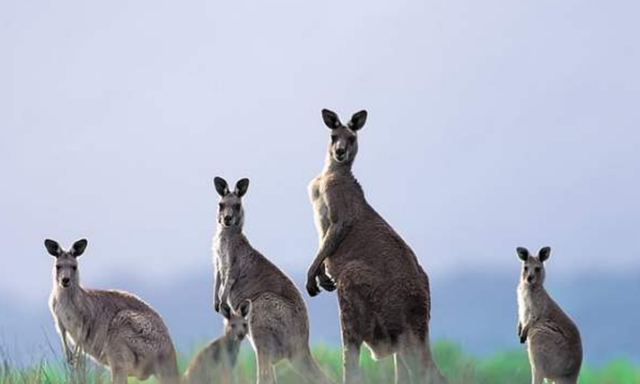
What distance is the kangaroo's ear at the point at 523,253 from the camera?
14656mm

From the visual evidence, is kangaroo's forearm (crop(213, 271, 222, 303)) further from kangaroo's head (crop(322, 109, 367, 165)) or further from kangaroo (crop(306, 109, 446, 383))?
kangaroo's head (crop(322, 109, 367, 165))

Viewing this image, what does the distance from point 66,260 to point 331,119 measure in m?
2.91

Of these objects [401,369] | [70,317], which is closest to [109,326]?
[70,317]

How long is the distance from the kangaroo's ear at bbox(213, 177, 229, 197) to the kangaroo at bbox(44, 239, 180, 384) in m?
1.30

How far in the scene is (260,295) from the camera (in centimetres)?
1358

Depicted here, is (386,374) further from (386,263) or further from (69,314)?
(69,314)

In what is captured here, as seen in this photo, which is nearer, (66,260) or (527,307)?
(66,260)

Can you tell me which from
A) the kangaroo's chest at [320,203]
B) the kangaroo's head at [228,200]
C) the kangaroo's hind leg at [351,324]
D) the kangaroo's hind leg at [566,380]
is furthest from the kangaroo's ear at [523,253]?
the kangaroo's head at [228,200]

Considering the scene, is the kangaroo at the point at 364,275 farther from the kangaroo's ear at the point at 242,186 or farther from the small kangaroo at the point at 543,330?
the small kangaroo at the point at 543,330

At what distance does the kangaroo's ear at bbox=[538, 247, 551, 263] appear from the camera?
573 inches

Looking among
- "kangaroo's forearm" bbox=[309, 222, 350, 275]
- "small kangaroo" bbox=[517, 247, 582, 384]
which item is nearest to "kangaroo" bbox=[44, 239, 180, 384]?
"kangaroo's forearm" bbox=[309, 222, 350, 275]

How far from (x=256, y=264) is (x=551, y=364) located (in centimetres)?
307

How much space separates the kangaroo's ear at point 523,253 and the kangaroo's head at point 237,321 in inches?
124

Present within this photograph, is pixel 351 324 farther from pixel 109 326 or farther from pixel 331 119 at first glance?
pixel 109 326
